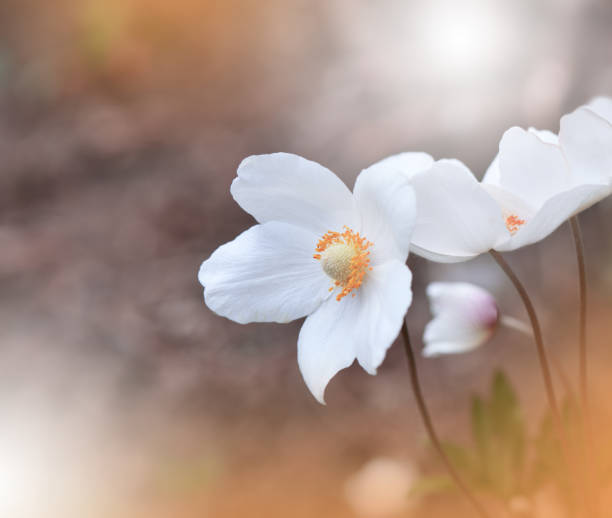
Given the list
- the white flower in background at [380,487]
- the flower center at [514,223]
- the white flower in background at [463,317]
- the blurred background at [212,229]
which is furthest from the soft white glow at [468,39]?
the flower center at [514,223]

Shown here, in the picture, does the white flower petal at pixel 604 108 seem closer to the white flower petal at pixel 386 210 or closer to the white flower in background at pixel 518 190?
the white flower in background at pixel 518 190

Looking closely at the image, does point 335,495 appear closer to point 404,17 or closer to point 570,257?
point 570,257

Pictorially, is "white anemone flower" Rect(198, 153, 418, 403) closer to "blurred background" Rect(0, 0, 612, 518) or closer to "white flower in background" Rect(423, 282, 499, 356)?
"white flower in background" Rect(423, 282, 499, 356)

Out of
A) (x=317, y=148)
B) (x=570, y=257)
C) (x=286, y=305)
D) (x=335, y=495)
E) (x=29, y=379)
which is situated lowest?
(x=335, y=495)

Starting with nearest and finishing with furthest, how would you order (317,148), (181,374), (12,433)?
(12,433) < (181,374) < (317,148)

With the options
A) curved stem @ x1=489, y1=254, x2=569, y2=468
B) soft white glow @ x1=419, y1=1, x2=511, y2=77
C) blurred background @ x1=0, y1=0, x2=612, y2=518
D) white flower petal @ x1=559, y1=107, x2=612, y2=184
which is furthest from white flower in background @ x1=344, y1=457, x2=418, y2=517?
soft white glow @ x1=419, y1=1, x2=511, y2=77

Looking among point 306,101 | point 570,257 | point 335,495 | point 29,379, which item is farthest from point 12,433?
point 306,101

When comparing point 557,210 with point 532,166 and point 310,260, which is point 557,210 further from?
point 310,260
